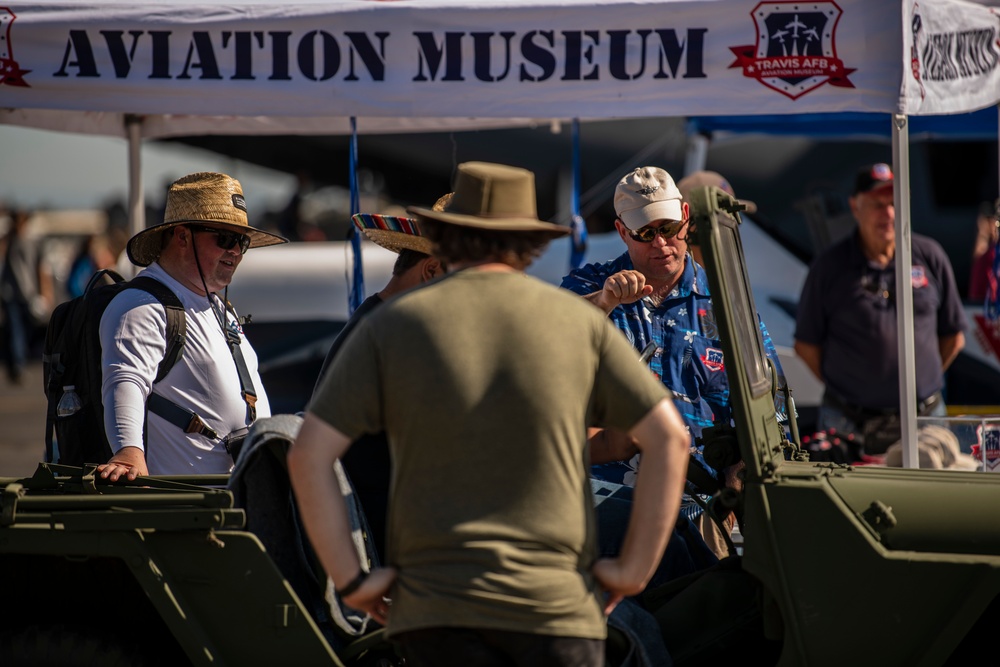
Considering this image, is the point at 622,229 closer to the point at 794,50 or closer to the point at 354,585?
the point at 794,50

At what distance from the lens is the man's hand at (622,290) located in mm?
3479

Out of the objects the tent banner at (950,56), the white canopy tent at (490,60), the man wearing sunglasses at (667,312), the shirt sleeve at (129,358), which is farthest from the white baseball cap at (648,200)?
the shirt sleeve at (129,358)

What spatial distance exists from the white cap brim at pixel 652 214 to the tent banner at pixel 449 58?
35.3 inches

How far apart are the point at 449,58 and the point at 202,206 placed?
114cm

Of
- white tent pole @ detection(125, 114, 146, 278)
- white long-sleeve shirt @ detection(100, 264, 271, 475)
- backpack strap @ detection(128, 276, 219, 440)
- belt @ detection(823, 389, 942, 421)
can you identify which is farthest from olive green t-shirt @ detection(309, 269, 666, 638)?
white tent pole @ detection(125, 114, 146, 278)

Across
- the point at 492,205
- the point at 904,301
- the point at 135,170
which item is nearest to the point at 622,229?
the point at 904,301

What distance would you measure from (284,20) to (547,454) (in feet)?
9.21

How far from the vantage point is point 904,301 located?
4688mm

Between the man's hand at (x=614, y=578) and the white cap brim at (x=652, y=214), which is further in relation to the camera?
the white cap brim at (x=652, y=214)

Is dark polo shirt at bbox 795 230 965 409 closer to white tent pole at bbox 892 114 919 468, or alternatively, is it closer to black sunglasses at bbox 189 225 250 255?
white tent pole at bbox 892 114 919 468

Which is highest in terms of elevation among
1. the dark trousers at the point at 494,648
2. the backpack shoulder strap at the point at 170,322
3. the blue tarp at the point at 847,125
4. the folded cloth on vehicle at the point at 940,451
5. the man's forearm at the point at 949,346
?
the blue tarp at the point at 847,125

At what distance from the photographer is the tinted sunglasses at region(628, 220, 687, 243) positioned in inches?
149

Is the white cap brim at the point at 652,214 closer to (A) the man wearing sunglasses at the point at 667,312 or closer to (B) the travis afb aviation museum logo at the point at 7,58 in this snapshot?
(A) the man wearing sunglasses at the point at 667,312

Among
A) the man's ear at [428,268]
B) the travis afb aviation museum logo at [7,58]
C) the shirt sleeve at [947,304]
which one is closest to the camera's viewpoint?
the man's ear at [428,268]
